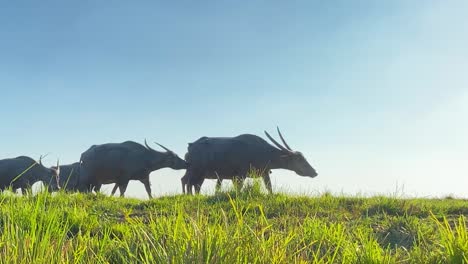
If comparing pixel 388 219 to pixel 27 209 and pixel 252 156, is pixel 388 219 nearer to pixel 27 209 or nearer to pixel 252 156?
pixel 27 209

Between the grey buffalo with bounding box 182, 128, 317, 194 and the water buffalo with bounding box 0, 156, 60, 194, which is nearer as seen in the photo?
the grey buffalo with bounding box 182, 128, 317, 194

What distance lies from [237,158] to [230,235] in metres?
11.6

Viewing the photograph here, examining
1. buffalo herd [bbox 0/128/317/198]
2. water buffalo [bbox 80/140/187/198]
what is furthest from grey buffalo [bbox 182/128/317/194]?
water buffalo [bbox 80/140/187/198]

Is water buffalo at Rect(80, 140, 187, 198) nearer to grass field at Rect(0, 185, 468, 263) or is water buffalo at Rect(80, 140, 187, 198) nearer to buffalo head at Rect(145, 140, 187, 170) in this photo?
buffalo head at Rect(145, 140, 187, 170)

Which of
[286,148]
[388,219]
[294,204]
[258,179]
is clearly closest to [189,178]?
[286,148]

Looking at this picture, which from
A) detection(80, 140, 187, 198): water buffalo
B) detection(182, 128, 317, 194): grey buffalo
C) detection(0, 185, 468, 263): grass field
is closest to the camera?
detection(0, 185, 468, 263): grass field

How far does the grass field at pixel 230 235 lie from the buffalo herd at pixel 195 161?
22.7 feet

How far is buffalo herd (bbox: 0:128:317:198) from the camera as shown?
14031 millimetres

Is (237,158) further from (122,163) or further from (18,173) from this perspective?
(18,173)

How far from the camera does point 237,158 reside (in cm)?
1398

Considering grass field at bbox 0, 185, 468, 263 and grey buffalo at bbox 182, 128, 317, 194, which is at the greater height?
grey buffalo at bbox 182, 128, 317, 194

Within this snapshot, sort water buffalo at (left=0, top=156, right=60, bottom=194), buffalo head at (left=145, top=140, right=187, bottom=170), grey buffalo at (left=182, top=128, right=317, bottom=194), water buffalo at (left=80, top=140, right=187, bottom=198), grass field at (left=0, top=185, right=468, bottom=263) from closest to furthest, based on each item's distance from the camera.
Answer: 1. grass field at (left=0, top=185, right=468, bottom=263)
2. grey buffalo at (left=182, top=128, right=317, bottom=194)
3. water buffalo at (left=80, top=140, right=187, bottom=198)
4. buffalo head at (left=145, top=140, right=187, bottom=170)
5. water buffalo at (left=0, top=156, right=60, bottom=194)

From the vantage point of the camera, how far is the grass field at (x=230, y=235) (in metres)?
2.35

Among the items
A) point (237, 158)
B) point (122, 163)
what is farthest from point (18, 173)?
point (237, 158)
